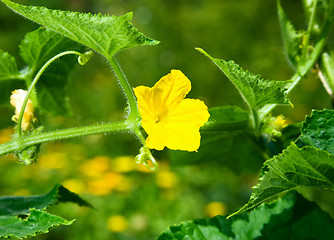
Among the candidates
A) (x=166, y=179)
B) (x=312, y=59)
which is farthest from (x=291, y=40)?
(x=166, y=179)

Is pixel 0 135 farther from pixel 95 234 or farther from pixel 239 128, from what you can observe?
pixel 239 128

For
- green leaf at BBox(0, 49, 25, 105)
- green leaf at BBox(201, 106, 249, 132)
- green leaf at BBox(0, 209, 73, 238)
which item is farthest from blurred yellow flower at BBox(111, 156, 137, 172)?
green leaf at BBox(0, 209, 73, 238)

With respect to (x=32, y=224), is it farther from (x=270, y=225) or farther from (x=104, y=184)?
(x=104, y=184)

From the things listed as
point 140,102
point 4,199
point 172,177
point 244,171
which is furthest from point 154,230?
point 140,102

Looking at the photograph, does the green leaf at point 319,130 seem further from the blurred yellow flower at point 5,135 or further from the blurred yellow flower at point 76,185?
the blurred yellow flower at point 5,135

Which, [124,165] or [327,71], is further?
[124,165]
